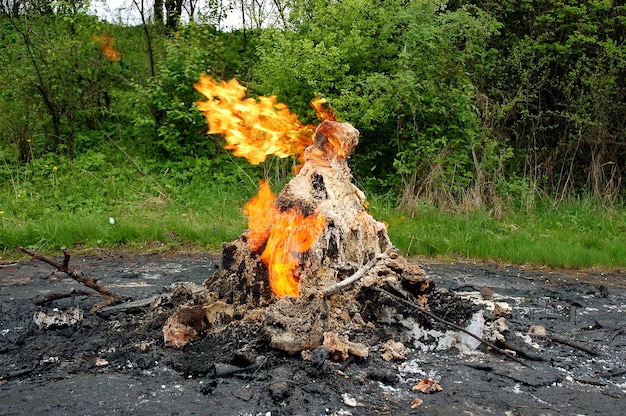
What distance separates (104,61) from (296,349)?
33.5 ft

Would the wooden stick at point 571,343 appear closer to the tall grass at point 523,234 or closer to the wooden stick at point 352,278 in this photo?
the wooden stick at point 352,278

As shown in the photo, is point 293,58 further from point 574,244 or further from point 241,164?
point 574,244

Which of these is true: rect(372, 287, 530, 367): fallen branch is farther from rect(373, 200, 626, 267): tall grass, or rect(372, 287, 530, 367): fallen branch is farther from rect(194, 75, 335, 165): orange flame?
rect(373, 200, 626, 267): tall grass

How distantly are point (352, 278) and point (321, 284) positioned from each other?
0.27m

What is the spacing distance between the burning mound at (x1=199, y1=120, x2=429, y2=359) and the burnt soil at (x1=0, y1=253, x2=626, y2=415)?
26 centimetres

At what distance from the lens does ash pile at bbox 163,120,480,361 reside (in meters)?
4.53

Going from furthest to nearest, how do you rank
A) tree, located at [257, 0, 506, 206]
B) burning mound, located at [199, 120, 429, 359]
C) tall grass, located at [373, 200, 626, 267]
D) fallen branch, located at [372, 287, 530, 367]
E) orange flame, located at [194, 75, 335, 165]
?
tree, located at [257, 0, 506, 206], tall grass, located at [373, 200, 626, 267], orange flame, located at [194, 75, 335, 165], burning mound, located at [199, 120, 429, 359], fallen branch, located at [372, 287, 530, 367]

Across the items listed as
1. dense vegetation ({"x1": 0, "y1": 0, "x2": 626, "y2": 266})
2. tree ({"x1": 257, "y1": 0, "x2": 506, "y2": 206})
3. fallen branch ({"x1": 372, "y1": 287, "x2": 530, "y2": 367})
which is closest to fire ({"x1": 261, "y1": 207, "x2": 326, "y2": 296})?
fallen branch ({"x1": 372, "y1": 287, "x2": 530, "y2": 367})

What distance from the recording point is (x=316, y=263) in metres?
4.96

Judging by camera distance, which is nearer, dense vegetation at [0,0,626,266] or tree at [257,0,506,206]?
dense vegetation at [0,0,626,266]

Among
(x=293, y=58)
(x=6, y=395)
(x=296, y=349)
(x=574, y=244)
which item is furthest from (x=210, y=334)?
(x=293, y=58)

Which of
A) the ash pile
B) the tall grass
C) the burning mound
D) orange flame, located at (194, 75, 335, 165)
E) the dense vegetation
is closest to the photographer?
the ash pile

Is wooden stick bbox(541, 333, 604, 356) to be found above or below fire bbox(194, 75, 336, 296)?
below

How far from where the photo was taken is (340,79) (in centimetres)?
1096
